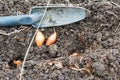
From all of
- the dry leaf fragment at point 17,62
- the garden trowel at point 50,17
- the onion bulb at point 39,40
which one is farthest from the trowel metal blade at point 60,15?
the dry leaf fragment at point 17,62

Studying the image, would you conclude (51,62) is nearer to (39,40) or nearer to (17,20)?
(39,40)

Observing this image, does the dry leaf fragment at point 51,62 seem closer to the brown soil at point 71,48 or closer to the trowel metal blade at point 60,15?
the brown soil at point 71,48

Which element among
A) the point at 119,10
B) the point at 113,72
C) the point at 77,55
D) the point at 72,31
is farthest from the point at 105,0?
the point at 113,72

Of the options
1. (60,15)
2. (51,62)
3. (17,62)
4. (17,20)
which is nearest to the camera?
(51,62)

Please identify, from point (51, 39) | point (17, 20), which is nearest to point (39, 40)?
point (51, 39)

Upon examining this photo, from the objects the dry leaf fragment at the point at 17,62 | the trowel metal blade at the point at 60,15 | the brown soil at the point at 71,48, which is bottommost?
the dry leaf fragment at the point at 17,62

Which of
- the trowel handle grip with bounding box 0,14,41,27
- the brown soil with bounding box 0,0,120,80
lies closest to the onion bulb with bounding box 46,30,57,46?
the brown soil with bounding box 0,0,120,80

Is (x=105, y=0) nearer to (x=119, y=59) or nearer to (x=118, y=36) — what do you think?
(x=118, y=36)
